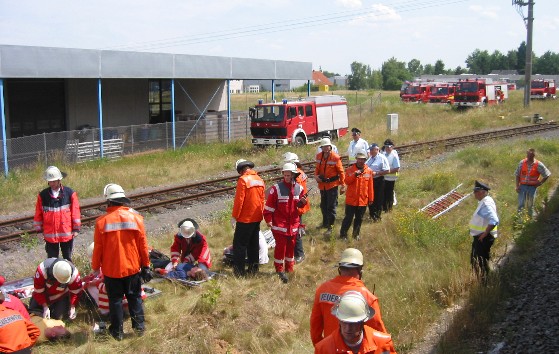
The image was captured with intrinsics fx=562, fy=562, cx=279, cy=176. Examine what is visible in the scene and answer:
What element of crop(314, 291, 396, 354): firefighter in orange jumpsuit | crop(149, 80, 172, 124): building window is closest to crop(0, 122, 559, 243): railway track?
crop(314, 291, 396, 354): firefighter in orange jumpsuit

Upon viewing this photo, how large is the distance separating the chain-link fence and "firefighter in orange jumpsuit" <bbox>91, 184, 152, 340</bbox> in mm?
13159

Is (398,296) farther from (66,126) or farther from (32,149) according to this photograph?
(66,126)

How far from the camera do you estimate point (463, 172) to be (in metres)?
16.9

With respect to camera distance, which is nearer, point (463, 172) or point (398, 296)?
point (398, 296)

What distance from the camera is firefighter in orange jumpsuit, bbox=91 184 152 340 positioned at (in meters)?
5.84

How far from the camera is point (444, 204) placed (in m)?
12.8

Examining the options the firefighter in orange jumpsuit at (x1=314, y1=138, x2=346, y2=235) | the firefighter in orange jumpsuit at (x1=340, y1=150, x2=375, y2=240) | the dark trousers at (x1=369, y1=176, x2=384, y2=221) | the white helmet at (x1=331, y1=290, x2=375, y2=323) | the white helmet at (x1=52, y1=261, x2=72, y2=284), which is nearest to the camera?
the white helmet at (x1=331, y1=290, x2=375, y2=323)

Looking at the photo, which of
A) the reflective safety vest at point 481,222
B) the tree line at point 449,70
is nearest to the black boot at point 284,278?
the reflective safety vest at point 481,222

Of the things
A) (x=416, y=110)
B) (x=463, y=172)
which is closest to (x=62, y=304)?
(x=463, y=172)

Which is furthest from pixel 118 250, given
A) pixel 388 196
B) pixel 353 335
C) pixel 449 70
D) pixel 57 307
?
pixel 449 70

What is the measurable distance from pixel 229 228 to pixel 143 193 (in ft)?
13.8

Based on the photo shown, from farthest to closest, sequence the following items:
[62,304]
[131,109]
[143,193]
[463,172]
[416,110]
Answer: [416,110] < [131,109] < [463,172] < [143,193] < [62,304]

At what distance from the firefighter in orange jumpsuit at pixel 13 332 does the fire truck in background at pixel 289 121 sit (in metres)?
17.7

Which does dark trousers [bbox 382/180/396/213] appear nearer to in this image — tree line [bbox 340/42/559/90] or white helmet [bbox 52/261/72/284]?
white helmet [bbox 52/261/72/284]
